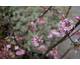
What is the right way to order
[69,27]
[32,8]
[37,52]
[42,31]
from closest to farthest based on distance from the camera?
[69,27], [37,52], [42,31], [32,8]

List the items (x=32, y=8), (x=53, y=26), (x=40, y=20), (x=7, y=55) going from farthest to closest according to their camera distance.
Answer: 1. (x=32, y=8)
2. (x=53, y=26)
3. (x=40, y=20)
4. (x=7, y=55)

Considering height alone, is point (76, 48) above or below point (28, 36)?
above

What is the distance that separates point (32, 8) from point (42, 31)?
61cm

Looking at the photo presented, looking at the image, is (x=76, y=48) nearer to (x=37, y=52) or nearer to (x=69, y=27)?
(x=69, y=27)

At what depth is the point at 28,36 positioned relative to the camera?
1506mm

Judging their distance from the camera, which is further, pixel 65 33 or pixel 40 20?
pixel 40 20

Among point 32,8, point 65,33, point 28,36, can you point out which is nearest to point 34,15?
point 32,8

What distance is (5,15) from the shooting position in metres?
1.70

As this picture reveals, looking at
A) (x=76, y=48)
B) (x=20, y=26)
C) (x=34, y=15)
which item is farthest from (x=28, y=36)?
(x=76, y=48)

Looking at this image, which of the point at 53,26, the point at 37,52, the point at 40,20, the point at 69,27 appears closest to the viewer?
the point at 69,27

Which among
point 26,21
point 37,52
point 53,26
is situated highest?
point 26,21

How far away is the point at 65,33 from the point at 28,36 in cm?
102

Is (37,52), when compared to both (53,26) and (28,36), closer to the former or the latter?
(28,36)

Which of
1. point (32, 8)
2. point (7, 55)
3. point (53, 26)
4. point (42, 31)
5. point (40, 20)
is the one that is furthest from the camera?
point (32, 8)
